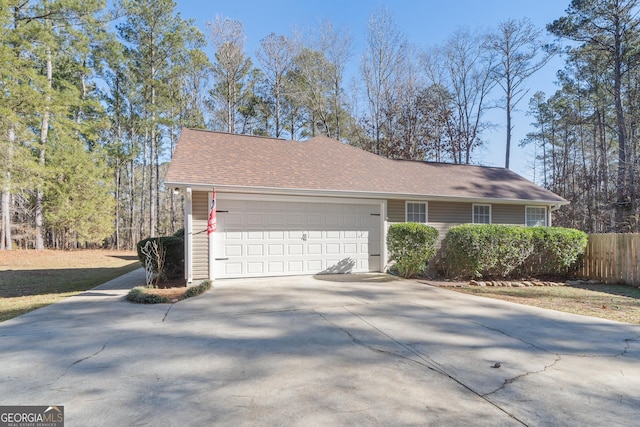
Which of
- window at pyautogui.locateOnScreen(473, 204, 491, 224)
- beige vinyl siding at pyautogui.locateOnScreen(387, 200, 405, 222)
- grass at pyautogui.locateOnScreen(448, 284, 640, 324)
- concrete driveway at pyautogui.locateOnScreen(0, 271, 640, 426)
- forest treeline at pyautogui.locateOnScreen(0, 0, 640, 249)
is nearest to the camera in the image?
concrete driveway at pyautogui.locateOnScreen(0, 271, 640, 426)

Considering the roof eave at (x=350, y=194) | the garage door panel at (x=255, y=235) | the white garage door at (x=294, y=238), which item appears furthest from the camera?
the garage door panel at (x=255, y=235)

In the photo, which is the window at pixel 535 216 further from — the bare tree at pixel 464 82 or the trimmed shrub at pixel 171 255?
the trimmed shrub at pixel 171 255

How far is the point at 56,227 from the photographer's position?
18.6 m

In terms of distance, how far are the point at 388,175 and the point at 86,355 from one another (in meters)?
9.57

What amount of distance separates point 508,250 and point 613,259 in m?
3.25

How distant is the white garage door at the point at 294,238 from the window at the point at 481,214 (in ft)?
13.0

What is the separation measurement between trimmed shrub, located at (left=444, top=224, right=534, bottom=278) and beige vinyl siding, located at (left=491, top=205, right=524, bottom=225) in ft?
7.08

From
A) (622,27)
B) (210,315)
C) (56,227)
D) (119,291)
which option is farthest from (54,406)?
(622,27)

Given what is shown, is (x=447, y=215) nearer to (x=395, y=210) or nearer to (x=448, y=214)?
(x=448, y=214)

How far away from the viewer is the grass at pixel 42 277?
6.40 m

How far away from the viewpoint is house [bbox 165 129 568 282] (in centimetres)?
797

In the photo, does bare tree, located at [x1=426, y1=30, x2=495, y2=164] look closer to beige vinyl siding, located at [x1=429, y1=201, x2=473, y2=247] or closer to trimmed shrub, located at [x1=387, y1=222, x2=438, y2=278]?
beige vinyl siding, located at [x1=429, y1=201, x2=473, y2=247]

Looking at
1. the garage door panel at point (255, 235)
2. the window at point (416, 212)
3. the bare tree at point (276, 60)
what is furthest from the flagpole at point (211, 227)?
the bare tree at point (276, 60)

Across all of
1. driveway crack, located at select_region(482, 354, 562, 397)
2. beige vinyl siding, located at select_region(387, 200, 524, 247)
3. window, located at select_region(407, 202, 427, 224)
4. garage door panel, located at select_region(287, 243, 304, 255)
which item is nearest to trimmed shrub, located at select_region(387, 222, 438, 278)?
beige vinyl siding, located at select_region(387, 200, 524, 247)
